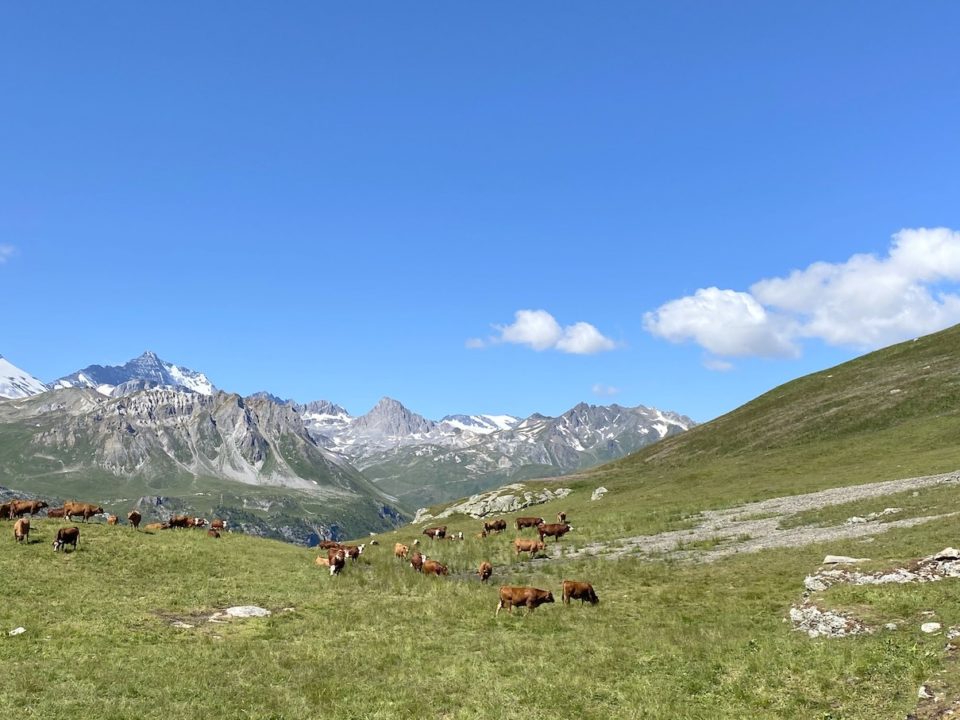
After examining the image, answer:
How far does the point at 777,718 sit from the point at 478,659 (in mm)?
9833

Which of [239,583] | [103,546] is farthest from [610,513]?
[103,546]

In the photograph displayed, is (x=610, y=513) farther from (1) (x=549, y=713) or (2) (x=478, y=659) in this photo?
(1) (x=549, y=713)

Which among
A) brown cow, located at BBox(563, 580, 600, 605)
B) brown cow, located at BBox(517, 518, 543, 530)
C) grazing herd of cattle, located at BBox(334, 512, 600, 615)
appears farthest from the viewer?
brown cow, located at BBox(517, 518, 543, 530)

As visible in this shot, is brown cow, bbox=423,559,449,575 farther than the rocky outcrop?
No

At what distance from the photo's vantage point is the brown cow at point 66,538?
35.5 meters

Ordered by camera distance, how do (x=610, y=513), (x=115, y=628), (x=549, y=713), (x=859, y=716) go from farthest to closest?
(x=610, y=513) → (x=115, y=628) → (x=549, y=713) → (x=859, y=716)

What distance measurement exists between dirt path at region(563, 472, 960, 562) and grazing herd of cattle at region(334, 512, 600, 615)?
7056 mm

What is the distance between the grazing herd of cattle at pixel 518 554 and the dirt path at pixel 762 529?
23.2 ft

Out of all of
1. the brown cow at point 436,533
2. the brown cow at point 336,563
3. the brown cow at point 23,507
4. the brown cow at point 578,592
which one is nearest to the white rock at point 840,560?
the brown cow at point 578,592

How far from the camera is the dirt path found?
3912cm

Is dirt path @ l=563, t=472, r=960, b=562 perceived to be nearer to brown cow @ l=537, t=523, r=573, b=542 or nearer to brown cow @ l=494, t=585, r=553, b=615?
brown cow @ l=537, t=523, r=573, b=542

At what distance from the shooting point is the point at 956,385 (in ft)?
286

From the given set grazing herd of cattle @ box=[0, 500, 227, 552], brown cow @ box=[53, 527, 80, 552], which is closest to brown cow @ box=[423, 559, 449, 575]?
grazing herd of cattle @ box=[0, 500, 227, 552]

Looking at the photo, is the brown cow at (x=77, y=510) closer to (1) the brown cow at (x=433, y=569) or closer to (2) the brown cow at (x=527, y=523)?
(1) the brown cow at (x=433, y=569)
